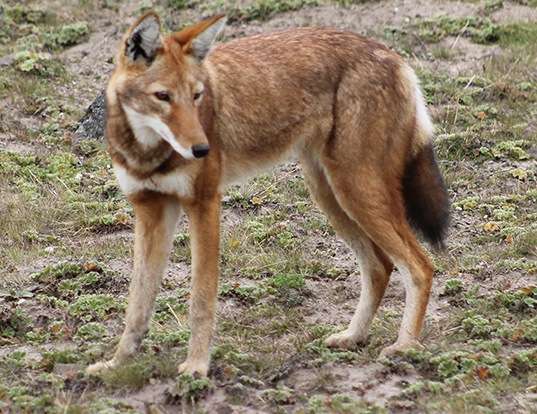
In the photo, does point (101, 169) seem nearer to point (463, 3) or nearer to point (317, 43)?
point (317, 43)

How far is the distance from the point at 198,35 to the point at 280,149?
1162 millimetres

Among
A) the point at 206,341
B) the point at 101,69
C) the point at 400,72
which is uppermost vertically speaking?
the point at 400,72

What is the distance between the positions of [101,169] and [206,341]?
177 inches

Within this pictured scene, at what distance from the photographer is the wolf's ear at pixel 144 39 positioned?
633cm

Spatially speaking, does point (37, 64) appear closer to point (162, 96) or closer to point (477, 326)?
point (162, 96)

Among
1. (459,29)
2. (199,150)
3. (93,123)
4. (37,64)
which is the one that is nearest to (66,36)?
(37,64)

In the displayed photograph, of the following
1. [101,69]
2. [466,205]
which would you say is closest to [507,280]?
[466,205]

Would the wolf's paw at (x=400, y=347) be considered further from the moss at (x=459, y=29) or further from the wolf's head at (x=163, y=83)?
the moss at (x=459, y=29)

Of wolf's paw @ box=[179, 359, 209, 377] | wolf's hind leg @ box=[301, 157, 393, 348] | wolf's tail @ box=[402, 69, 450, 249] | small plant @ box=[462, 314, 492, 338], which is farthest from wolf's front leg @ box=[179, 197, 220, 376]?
small plant @ box=[462, 314, 492, 338]

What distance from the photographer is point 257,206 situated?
10062 mm

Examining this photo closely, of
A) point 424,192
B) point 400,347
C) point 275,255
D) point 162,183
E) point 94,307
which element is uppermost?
point 162,183

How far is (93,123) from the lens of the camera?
11742 millimetres

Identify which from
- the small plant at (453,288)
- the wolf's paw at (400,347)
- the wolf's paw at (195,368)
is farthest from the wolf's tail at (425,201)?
the wolf's paw at (195,368)

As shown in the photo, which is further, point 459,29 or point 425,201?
point 459,29
